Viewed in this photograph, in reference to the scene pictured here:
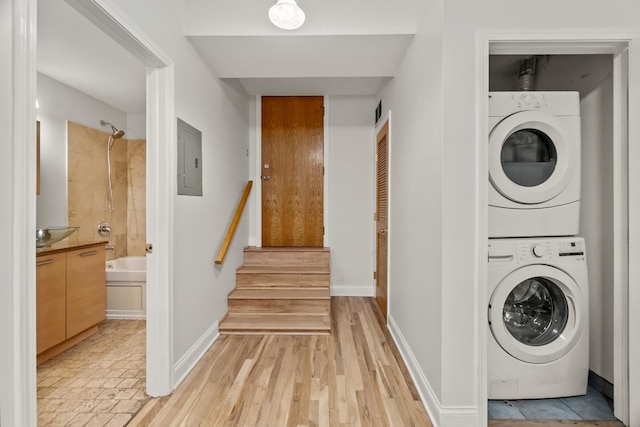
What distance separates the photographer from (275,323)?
2.77m

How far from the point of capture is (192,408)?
171 centimetres

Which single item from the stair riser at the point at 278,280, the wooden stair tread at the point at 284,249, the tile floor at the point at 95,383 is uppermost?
the wooden stair tread at the point at 284,249

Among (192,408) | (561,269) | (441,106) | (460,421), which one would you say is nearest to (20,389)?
(192,408)

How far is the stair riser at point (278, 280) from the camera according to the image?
10.3 feet

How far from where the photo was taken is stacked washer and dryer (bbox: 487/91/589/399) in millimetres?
1679

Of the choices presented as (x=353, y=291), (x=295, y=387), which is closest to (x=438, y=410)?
(x=295, y=387)

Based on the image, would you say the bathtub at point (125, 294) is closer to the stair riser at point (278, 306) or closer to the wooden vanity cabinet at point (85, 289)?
the wooden vanity cabinet at point (85, 289)

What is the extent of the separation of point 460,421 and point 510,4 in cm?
207

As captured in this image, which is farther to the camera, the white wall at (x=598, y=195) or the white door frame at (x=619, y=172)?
the white wall at (x=598, y=195)

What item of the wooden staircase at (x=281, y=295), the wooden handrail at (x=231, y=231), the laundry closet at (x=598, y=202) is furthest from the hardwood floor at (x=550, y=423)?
the wooden handrail at (x=231, y=231)

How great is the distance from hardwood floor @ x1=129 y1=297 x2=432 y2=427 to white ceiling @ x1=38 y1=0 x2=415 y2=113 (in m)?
2.25

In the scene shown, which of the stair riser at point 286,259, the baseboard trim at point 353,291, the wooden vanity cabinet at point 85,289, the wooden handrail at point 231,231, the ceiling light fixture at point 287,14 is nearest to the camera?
the ceiling light fixture at point 287,14

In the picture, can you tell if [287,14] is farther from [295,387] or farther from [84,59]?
[295,387]

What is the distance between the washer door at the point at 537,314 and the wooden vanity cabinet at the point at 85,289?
117 inches
